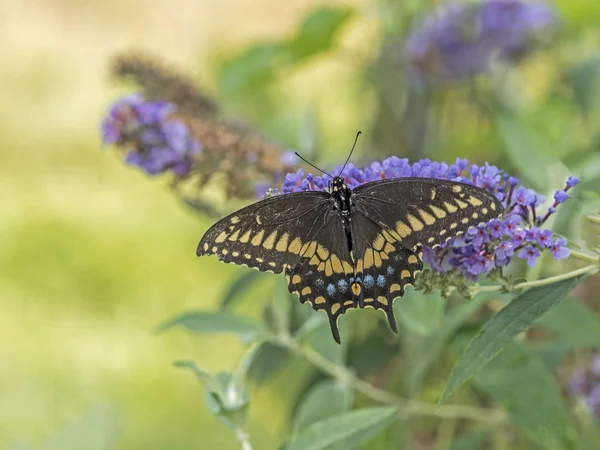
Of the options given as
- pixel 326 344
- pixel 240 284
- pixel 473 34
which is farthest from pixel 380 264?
pixel 473 34

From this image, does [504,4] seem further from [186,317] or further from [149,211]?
[149,211]

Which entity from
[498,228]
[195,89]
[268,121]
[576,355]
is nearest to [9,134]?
[268,121]

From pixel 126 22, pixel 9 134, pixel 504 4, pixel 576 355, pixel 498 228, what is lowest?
pixel 498 228

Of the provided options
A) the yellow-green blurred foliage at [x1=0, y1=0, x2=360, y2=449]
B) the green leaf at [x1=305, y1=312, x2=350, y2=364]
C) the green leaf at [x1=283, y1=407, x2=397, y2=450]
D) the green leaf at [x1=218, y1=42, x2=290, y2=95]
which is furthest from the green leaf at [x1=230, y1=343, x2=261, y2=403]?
the green leaf at [x1=218, y1=42, x2=290, y2=95]

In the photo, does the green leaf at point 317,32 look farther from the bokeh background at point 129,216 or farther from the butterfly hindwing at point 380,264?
the butterfly hindwing at point 380,264

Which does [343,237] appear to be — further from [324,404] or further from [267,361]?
[267,361]

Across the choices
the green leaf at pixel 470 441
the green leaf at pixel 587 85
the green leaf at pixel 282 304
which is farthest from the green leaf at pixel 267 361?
the green leaf at pixel 587 85
